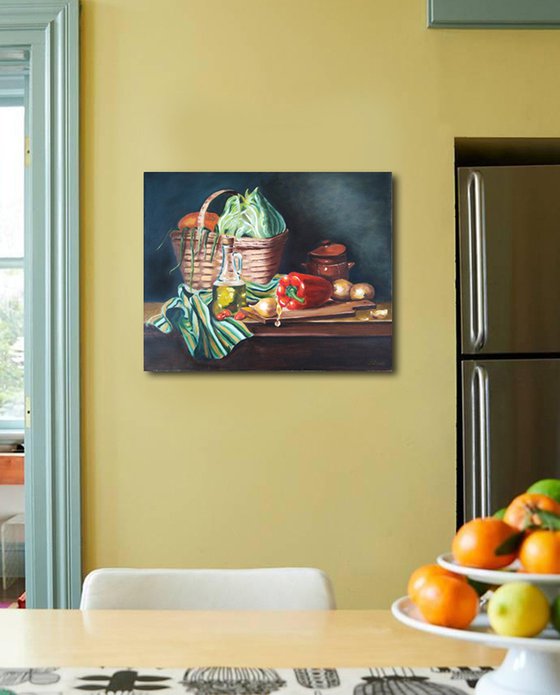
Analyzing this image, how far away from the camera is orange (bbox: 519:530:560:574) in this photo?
0.98 m

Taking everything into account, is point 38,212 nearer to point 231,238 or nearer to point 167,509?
point 231,238

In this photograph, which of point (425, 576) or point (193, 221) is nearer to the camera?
point (425, 576)

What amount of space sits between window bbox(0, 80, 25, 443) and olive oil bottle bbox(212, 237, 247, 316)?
1638 mm

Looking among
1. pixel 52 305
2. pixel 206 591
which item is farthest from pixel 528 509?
pixel 52 305

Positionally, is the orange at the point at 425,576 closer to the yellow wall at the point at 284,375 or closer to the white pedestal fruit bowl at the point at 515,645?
the white pedestal fruit bowl at the point at 515,645

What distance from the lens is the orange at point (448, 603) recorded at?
1040 mm

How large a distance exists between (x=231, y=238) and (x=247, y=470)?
29.2 inches

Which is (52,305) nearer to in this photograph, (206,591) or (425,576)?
(206,591)

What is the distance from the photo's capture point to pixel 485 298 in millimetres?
2863

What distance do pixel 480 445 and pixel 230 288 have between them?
36.6 inches

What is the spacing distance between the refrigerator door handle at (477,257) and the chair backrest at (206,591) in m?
1.41

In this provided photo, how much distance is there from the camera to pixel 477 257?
2.88 metres

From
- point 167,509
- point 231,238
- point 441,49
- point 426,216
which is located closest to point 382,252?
point 426,216

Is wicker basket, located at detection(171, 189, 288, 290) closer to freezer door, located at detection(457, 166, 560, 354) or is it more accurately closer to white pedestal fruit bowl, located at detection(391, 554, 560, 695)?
freezer door, located at detection(457, 166, 560, 354)
